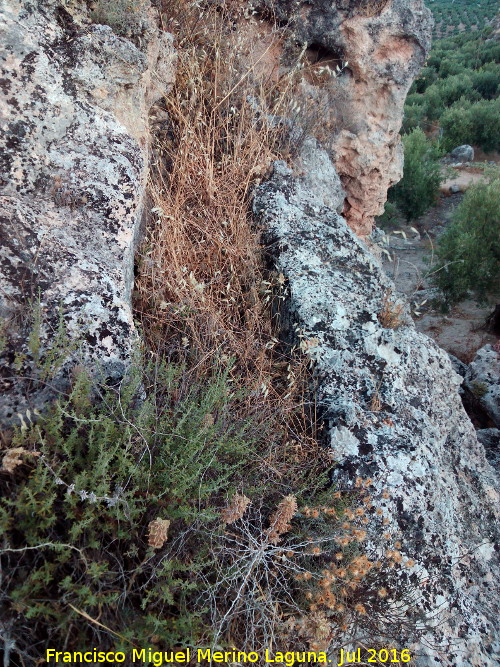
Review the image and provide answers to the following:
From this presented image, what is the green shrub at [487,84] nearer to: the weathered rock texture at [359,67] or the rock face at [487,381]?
the rock face at [487,381]

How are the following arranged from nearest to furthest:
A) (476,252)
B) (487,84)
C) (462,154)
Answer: (476,252) < (462,154) < (487,84)

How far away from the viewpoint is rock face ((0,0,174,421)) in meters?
1.87

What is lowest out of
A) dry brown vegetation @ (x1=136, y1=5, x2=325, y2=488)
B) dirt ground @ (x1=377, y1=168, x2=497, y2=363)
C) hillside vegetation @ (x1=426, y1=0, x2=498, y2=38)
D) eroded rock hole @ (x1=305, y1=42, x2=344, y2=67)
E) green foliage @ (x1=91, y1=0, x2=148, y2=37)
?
dirt ground @ (x1=377, y1=168, x2=497, y2=363)

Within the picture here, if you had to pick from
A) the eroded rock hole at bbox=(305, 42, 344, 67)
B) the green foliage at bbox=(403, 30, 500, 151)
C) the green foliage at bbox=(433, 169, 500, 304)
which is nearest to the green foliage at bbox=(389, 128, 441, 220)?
the green foliage at bbox=(403, 30, 500, 151)

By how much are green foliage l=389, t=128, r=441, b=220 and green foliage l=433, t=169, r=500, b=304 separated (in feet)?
15.9

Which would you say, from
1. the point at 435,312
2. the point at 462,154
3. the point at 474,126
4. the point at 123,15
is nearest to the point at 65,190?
the point at 123,15

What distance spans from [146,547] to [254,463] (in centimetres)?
60

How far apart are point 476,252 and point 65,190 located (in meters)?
9.64

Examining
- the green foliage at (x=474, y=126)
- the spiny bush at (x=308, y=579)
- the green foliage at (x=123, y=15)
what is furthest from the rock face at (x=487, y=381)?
the green foliage at (x=474, y=126)

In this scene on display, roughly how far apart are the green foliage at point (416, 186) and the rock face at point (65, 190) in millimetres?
14070

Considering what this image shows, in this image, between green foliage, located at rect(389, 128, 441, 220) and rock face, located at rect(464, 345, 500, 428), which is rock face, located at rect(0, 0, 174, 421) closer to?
rock face, located at rect(464, 345, 500, 428)

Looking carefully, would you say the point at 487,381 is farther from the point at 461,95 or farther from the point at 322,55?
the point at 461,95

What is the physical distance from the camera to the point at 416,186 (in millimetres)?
15227

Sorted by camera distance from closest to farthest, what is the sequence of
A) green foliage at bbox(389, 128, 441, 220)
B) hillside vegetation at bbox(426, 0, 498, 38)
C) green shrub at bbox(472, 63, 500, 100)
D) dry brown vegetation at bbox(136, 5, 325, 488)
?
dry brown vegetation at bbox(136, 5, 325, 488) → green foliage at bbox(389, 128, 441, 220) → green shrub at bbox(472, 63, 500, 100) → hillside vegetation at bbox(426, 0, 498, 38)
